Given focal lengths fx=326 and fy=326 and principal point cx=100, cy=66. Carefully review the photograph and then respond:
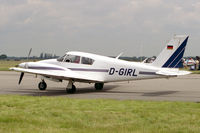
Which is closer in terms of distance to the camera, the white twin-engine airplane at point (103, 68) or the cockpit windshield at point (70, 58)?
the white twin-engine airplane at point (103, 68)

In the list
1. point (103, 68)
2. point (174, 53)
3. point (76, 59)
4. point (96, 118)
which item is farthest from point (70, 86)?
point (96, 118)

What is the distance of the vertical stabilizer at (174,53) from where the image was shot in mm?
16562

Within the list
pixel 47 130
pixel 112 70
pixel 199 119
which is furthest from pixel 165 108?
pixel 112 70

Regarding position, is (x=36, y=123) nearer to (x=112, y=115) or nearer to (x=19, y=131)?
(x=19, y=131)

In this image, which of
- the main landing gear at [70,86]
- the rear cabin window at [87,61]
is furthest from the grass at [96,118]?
the rear cabin window at [87,61]

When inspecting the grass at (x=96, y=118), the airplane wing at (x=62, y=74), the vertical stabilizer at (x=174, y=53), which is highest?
the vertical stabilizer at (x=174, y=53)

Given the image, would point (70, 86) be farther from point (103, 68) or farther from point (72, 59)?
point (103, 68)

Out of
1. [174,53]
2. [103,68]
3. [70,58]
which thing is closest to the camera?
[174,53]

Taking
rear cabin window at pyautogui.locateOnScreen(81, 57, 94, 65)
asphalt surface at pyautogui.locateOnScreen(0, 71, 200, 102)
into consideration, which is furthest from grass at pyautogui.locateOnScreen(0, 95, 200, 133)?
rear cabin window at pyautogui.locateOnScreen(81, 57, 94, 65)

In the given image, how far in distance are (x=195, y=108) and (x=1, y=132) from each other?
253 inches

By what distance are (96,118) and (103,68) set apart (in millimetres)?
9078

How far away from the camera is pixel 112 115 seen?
9.36m

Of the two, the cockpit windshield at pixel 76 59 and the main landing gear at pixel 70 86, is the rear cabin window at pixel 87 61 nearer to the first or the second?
the cockpit windshield at pixel 76 59

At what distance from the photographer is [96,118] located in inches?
353
